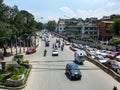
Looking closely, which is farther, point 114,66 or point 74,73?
point 114,66

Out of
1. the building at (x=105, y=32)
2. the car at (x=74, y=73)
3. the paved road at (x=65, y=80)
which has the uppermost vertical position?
the building at (x=105, y=32)

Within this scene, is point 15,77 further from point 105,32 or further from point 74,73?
point 105,32

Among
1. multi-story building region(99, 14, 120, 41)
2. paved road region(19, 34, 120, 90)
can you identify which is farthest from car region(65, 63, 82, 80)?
multi-story building region(99, 14, 120, 41)

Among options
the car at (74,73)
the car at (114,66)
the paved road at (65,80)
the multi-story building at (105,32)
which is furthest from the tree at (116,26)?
the car at (74,73)

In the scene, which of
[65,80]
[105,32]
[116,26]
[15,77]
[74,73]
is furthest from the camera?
[105,32]

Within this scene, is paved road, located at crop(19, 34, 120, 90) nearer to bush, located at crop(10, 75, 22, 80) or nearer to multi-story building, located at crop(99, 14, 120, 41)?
bush, located at crop(10, 75, 22, 80)

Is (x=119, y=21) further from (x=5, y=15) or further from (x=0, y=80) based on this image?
(x=0, y=80)

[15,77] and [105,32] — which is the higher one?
[105,32]

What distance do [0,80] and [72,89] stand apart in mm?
8980

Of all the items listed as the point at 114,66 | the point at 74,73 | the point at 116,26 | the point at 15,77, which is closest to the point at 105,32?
the point at 116,26

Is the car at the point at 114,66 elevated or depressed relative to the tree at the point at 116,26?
depressed

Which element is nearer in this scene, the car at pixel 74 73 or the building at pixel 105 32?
the car at pixel 74 73

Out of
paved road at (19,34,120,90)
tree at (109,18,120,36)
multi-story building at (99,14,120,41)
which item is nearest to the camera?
paved road at (19,34,120,90)

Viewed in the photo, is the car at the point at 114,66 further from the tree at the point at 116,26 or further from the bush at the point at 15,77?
the tree at the point at 116,26
